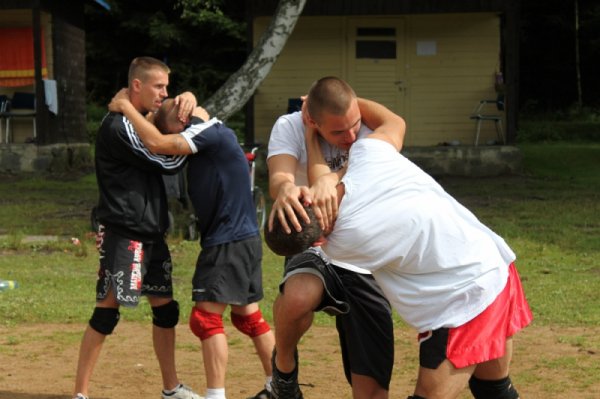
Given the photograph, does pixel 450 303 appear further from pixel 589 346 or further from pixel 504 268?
pixel 589 346

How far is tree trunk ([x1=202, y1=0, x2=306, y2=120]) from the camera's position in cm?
947

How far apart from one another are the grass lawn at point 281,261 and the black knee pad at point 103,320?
1925mm

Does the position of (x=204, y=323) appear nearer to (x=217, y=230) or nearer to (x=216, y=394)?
(x=216, y=394)

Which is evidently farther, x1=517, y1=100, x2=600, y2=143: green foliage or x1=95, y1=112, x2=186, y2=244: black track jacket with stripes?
x1=517, y1=100, x2=600, y2=143: green foliage

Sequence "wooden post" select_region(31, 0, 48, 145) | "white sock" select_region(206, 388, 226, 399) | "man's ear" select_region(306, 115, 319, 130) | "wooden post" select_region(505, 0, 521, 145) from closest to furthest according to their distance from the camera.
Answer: "man's ear" select_region(306, 115, 319, 130)
"white sock" select_region(206, 388, 226, 399)
"wooden post" select_region(505, 0, 521, 145)
"wooden post" select_region(31, 0, 48, 145)

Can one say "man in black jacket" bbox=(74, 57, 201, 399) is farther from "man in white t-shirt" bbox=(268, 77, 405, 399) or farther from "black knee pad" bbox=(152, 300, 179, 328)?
"man in white t-shirt" bbox=(268, 77, 405, 399)

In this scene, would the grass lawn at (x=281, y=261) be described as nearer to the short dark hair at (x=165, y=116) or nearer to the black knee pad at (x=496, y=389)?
the short dark hair at (x=165, y=116)

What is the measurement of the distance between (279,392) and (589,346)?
2435 millimetres

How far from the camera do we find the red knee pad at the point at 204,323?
3.83m

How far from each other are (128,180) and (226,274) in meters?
0.74

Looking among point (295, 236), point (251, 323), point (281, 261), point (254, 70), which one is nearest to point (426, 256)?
point (295, 236)

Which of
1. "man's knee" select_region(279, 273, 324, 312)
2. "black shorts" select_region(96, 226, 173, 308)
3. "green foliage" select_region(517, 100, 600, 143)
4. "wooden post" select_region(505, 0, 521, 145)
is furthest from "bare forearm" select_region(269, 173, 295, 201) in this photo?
"green foliage" select_region(517, 100, 600, 143)

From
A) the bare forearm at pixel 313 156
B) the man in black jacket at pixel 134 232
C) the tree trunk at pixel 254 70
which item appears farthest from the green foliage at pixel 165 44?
the bare forearm at pixel 313 156

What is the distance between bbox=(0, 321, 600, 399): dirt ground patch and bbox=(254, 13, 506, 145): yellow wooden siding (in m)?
11.3
